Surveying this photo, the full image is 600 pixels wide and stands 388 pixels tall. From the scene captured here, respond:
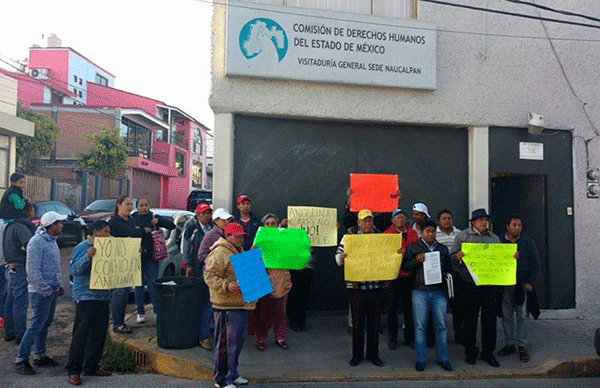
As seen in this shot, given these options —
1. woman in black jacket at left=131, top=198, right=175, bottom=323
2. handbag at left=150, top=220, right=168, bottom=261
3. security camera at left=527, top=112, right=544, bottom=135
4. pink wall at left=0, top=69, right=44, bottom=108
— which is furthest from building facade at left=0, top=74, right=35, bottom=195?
security camera at left=527, top=112, right=544, bottom=135

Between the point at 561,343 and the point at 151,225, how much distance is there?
6.17 m

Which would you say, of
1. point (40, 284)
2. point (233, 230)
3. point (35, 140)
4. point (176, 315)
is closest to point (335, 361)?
point (176, 315)

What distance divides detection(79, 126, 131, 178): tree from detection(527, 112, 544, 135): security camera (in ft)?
85.6

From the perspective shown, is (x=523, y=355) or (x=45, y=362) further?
(x=523, y=355)

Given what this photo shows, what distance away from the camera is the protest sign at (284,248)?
6266mm

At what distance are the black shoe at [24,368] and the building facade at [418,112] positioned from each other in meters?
3.36

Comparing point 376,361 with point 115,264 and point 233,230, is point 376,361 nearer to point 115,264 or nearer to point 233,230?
point 233,230

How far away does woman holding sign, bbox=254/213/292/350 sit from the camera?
6.47m

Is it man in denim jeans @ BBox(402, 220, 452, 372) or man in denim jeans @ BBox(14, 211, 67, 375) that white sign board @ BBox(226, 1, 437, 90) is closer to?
man in denim jeans @ BBox(402, 220, 452, 372)

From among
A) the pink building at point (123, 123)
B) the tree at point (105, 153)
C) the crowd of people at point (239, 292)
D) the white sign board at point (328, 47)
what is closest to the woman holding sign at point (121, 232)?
the crowd of people at point (239, 292)

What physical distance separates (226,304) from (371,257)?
6.22 ft

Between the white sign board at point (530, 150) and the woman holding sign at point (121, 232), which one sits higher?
the white sign board at point (530, 150)

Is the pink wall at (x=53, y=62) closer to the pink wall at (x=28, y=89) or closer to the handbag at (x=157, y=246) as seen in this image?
the pink wall at (x=28, y=89)

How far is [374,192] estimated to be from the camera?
7648 millimetres
